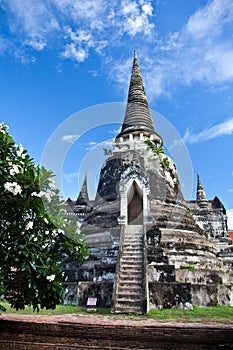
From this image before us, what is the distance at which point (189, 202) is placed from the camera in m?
24.7

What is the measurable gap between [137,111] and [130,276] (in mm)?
12620

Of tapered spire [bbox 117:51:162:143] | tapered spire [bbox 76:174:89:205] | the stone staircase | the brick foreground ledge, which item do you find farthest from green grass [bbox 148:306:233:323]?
tapered spire [bbox 76:174:89:205]

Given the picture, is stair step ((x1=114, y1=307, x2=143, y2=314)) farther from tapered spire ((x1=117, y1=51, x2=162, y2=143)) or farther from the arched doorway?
tapered spire ((x1=117, y1=51, x2=162, y2=143))

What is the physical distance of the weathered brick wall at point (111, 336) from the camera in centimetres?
503

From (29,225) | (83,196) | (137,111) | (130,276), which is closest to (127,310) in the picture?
(130,276)

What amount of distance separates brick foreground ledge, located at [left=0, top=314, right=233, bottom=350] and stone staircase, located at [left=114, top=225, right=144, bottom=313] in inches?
119

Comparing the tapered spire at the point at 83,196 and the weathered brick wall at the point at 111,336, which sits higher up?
the tapered spire at the point at 83,196

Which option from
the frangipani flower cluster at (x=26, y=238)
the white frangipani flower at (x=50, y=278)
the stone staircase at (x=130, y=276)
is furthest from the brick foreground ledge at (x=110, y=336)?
the stone staircase at (x=130, y=276)

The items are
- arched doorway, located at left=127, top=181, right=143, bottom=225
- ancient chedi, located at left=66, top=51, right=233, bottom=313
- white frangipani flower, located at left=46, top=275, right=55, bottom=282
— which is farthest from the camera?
arched doorway, located at left=127, top=181, right=143, bottom=225

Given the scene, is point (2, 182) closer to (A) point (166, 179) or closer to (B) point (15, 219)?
(B) point (15, 219)

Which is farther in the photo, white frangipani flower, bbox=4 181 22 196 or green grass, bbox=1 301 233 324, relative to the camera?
green grass, bbox=1 301 233 324

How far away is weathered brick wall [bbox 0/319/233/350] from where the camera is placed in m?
5.03

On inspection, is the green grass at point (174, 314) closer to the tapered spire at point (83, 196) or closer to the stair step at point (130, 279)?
the stair step at point (130, 279)

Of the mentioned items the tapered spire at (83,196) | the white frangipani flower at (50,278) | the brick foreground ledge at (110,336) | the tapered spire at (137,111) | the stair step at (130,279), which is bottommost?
the brick foreground ledge at (110,336)
